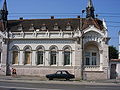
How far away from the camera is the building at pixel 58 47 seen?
38.8 metres

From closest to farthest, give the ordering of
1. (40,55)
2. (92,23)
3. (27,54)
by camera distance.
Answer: (92,23) → (40,55) → (27,54)

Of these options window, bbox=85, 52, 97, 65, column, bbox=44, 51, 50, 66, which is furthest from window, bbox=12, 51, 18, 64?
window, bbox=85, 52, 97, 65

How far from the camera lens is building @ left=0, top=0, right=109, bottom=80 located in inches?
1526

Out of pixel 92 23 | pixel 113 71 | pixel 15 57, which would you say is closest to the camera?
pixel 113 71

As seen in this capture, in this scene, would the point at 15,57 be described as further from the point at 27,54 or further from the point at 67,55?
the point at 67,55

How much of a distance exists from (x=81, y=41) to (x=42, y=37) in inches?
295

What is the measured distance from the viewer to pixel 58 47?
40.6 m

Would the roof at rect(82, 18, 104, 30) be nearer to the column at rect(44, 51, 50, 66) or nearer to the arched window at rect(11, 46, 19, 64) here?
the column at rect(44, 51, 50, 66)

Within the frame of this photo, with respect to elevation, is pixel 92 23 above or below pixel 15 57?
above

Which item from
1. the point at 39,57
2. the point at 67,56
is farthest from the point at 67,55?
the point at 39,57

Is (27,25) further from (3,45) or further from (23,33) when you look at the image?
(3,45)

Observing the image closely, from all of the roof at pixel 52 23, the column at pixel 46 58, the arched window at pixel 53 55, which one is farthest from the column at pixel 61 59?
the roof at pixel 52 23

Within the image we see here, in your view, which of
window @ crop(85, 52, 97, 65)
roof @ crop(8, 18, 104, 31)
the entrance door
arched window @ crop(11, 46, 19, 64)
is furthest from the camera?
arched window @ crop(11, 46, 19, 64)

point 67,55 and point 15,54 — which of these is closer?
point 67,55
